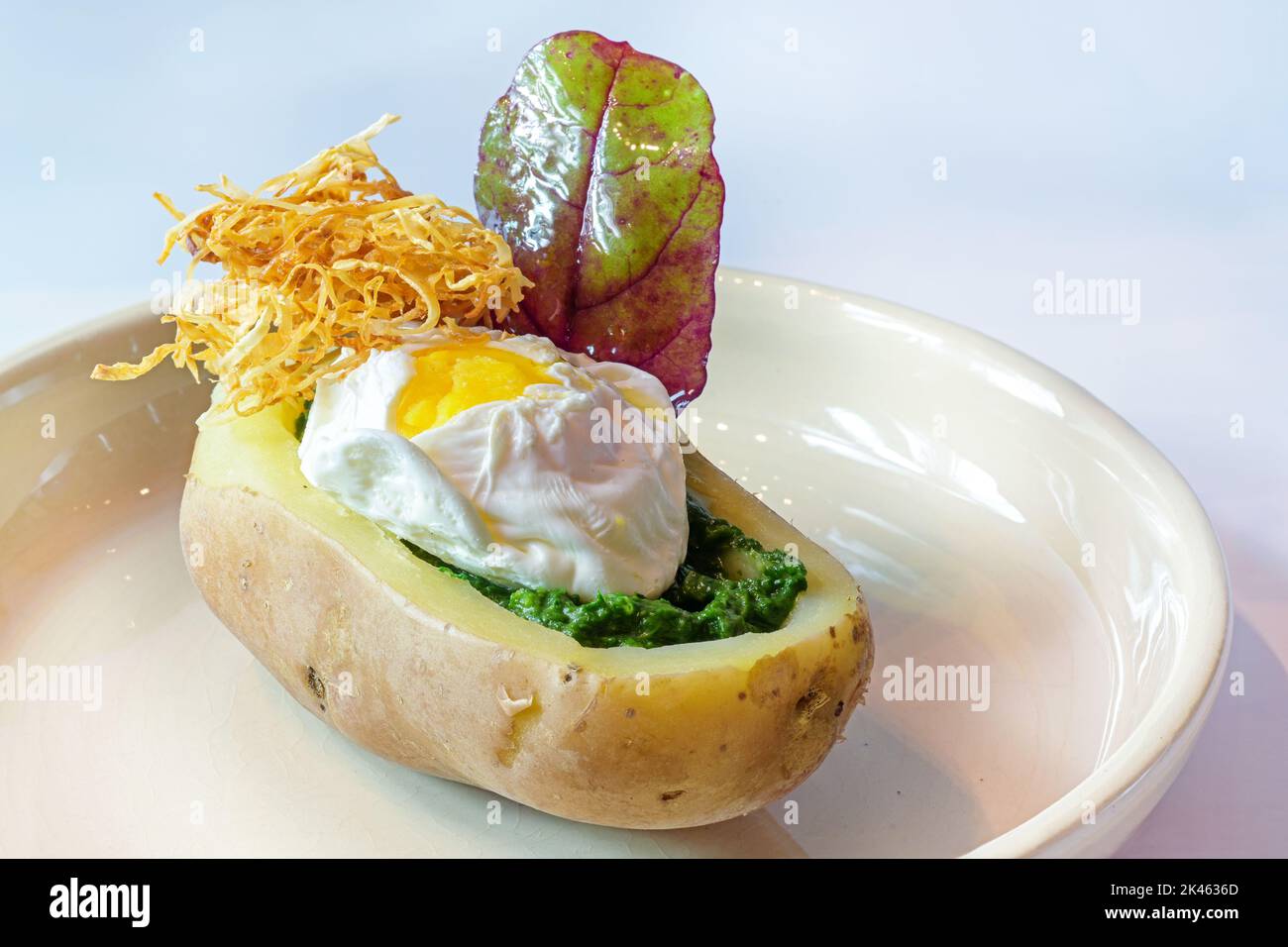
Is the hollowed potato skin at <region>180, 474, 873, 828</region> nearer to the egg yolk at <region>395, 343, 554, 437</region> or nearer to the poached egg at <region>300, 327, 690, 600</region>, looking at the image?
the poached egg at <region>300, 327, 690, 600</region>

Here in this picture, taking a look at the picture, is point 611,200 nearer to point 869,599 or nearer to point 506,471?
point 506,471

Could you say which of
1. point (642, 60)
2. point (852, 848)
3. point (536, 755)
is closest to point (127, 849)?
point (536, 755)

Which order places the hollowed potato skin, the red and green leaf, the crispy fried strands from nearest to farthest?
1. the hollowed potato skin
2. the crispy fried strands
3. the red and green leaf

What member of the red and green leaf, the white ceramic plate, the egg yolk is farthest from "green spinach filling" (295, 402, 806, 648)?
the red and green leaf

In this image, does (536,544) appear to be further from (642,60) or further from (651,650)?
(642,60)

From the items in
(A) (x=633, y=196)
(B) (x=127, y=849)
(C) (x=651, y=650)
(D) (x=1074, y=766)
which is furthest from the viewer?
(A) (x=633, y=196)

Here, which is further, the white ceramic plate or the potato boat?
the white ceramic plate

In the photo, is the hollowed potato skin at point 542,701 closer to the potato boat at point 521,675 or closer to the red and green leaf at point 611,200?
the potato boat at point 521,675
